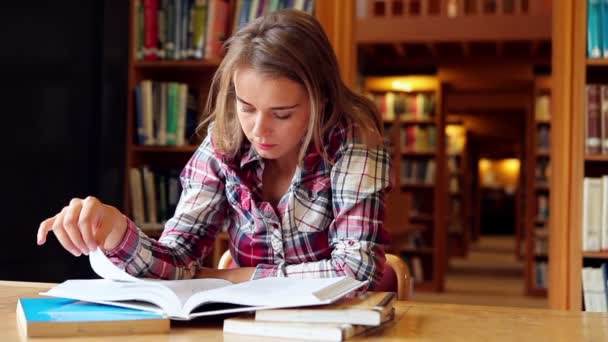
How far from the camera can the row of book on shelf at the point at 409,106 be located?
802 cm

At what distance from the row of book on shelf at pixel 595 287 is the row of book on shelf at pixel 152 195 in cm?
177

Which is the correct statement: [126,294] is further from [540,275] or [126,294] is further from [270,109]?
[540,275]

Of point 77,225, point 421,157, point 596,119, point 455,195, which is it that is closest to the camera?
point 77,225

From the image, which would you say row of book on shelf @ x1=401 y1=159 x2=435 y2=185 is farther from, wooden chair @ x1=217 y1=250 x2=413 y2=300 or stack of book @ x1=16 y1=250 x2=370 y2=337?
stack of book @ x1=16 y1=250 x2=370 y2=337

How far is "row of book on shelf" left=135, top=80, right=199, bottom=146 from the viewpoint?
11.8ft

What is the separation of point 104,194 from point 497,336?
250cm

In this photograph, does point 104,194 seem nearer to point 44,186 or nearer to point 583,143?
point 44,186

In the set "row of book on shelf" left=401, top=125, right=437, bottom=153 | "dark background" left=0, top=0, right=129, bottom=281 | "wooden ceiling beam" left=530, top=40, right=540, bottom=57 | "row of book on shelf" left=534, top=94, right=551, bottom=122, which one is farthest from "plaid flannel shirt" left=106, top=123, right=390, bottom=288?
"row of book on shelf" left=534, top=94, right=551, bottom=122

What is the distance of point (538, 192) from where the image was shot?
826 centimetres

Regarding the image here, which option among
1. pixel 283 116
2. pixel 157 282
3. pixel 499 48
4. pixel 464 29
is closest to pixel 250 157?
pixel 283 116

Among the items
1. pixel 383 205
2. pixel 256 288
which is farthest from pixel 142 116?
pixel 256 288

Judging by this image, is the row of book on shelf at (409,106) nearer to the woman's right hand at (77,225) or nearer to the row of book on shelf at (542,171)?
the row of book on shelf at (542,171)

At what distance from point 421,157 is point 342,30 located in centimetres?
480

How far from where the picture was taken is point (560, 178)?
3.47 meters
